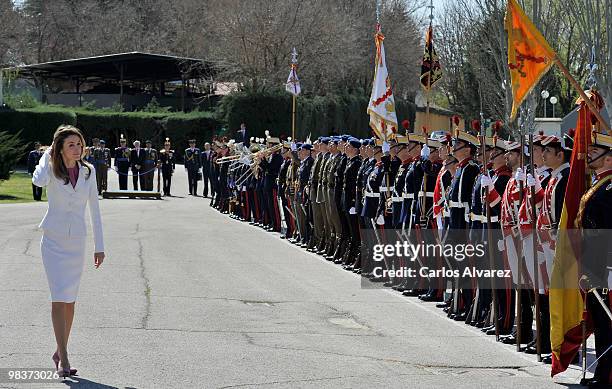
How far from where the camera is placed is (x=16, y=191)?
121 ft

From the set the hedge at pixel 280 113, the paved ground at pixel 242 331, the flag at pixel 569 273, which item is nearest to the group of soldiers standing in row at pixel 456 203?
the flag at pixel 569 273

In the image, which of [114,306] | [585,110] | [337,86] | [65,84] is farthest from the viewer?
[65,84]

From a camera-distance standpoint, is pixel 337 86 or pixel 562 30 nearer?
pixel 562 30

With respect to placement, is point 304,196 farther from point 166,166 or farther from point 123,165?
point 123,165

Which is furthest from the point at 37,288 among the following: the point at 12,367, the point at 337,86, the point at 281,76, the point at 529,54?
the point at 337,86

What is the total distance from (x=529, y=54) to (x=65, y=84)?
236 ft

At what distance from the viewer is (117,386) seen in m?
7.97

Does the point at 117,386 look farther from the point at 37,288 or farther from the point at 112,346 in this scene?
the point at 37,288

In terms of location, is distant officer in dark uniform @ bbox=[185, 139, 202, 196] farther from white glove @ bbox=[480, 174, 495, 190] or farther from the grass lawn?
white glove @ bbox=[480, 174, 495, 190]

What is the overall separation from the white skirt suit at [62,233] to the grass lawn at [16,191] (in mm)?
24700

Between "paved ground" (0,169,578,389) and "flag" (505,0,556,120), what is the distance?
246 centimetres

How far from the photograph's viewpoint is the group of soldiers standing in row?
9.44 meters

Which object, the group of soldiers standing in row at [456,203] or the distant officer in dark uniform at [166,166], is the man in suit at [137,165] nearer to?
the distant officer in dark uniform at [166,166]

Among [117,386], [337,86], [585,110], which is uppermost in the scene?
[337,86]
